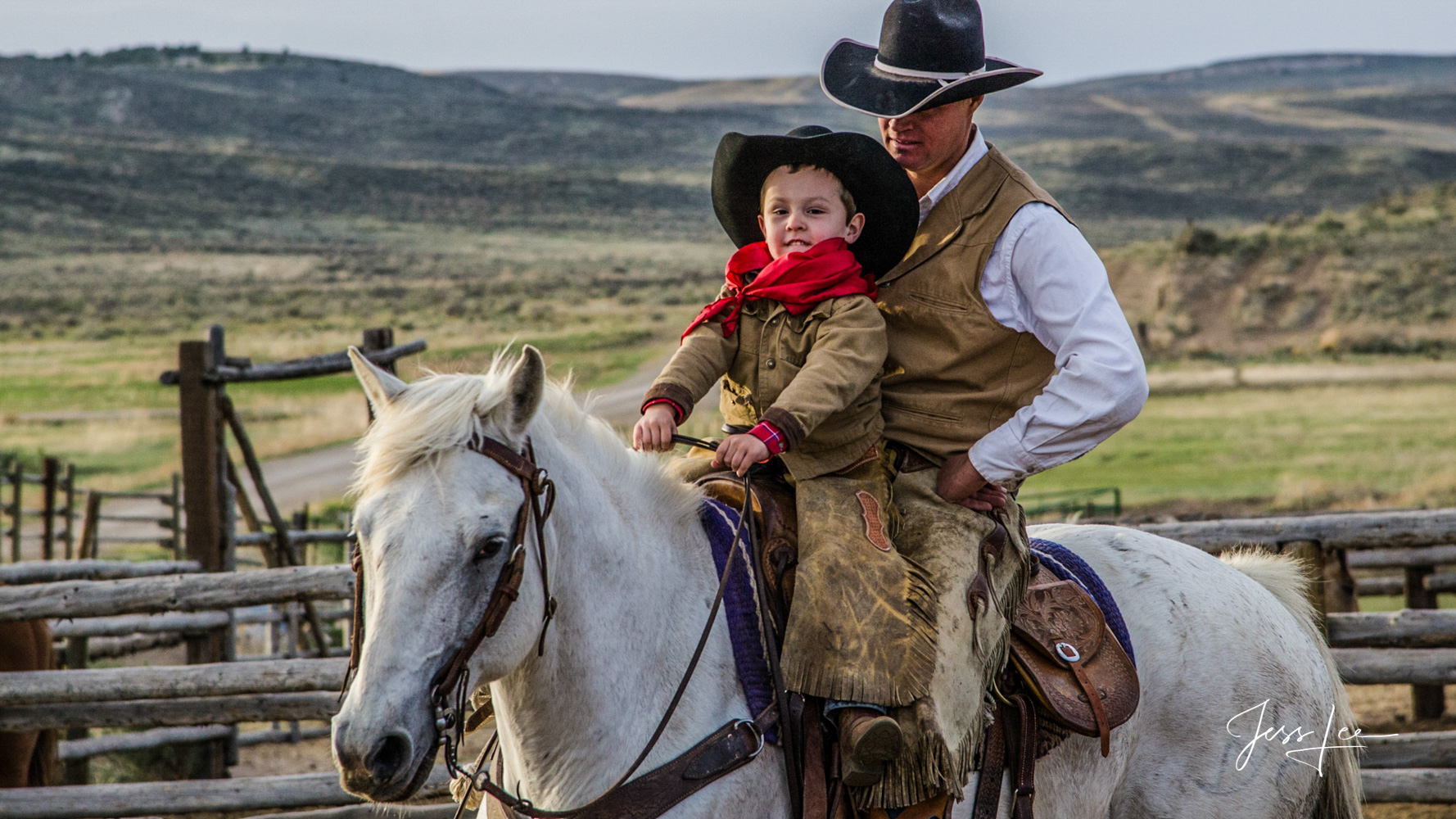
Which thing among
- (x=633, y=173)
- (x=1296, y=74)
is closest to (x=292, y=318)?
(x=633, y=173)

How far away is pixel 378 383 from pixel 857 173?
4.39ft

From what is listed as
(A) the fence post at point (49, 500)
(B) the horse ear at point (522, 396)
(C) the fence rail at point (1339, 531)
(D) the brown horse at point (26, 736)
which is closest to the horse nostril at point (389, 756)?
(B) the horse ear at point (522, 396)

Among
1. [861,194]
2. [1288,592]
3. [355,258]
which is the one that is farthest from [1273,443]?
[355,258]

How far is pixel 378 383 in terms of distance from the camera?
261cm

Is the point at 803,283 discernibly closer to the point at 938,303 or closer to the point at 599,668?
the point at 938,303

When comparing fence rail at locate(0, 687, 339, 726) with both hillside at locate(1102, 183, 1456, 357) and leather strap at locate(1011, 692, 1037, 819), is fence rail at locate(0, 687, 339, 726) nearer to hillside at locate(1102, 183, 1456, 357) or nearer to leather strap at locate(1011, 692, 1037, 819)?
leather strap at locate(1011, 692, 1037, 819)

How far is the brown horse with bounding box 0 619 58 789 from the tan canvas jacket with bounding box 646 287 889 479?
4772 millimetres

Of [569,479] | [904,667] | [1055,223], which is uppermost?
[1055,223]

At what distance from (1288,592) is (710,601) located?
2105 mm

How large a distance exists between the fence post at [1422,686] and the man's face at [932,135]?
6567mm

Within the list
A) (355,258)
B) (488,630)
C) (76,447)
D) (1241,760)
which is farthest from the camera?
(355,258)

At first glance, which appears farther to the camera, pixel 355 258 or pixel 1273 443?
pixel 355 258

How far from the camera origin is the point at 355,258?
76.9 metres

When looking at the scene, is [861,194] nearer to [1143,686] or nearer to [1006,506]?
[1006,506]
